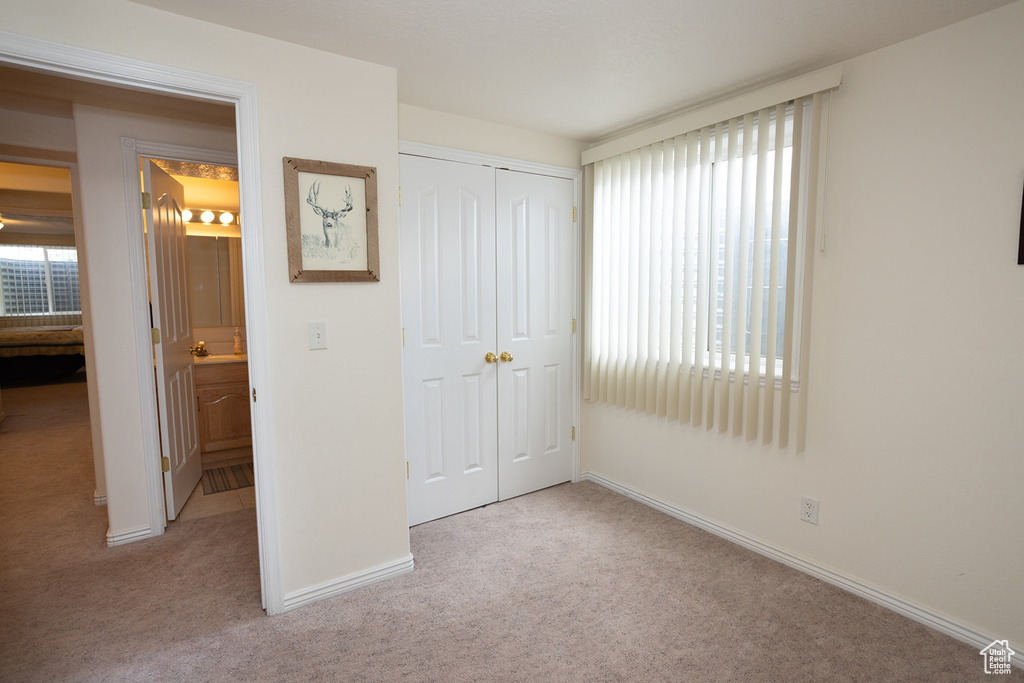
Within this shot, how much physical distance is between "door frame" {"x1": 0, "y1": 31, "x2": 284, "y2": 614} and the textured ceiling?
9.1 inches

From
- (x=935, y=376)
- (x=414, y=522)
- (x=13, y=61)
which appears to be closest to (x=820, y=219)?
(x=935, y=376)

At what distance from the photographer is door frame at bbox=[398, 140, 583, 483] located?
2918mm

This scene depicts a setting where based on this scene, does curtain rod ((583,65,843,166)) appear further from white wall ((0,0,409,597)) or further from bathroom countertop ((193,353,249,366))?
bathroom countertop ((193,353,249,366))

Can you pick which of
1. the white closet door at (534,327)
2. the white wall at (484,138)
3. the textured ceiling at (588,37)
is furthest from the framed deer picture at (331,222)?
the white closet door at (534,327)

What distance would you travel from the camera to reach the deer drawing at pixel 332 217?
215cm

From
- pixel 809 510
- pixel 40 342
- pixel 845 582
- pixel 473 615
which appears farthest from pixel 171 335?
pixel 40 342

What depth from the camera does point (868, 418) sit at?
222 cm

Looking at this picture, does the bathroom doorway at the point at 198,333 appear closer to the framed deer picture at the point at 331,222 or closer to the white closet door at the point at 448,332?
the framed deer picture at the point at 331,222

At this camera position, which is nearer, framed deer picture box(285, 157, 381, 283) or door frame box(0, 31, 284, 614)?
door frame box(0, 31, 284, 614)

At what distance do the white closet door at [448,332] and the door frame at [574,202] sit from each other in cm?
5

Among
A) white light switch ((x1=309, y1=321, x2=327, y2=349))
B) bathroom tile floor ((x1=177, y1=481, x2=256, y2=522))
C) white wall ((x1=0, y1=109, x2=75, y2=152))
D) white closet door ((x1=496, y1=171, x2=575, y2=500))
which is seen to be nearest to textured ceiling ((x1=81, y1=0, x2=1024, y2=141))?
white closet door ((x1=496, y1=171, x2=575, y2=500))

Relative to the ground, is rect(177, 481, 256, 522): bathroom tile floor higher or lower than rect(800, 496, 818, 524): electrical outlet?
lower

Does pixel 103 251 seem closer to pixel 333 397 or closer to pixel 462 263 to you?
pixel 333 397

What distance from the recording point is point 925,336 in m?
2.05
